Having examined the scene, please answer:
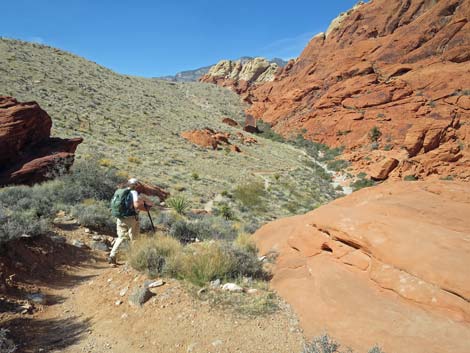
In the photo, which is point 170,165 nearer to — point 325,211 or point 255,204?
point 255,204

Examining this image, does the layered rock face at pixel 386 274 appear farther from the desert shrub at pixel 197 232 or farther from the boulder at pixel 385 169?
the boulder at pixel 385 169

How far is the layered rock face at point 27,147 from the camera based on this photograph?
33.5 feet

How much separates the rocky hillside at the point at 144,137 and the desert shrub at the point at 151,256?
9.54m

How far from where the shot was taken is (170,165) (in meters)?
20.6

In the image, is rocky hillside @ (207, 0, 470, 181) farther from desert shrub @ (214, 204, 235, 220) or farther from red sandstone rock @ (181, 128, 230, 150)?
desert shrub @ (214, 204, 235, 220)

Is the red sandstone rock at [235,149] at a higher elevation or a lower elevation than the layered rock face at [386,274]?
higher

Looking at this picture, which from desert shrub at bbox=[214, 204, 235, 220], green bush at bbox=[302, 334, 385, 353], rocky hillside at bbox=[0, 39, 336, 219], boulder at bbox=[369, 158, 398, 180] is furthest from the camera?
boulder at bbox=[369, 158, 398, 180]

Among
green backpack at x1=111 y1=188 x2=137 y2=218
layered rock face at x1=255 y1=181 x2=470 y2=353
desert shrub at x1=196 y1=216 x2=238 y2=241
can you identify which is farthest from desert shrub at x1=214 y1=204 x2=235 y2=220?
layered rock face at x1=255 y1=181 x2=470 y2=353

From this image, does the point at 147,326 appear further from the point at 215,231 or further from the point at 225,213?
the point at 225,213

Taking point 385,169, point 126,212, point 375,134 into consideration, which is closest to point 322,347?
point 126,212

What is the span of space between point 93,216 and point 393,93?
40458 millimetres

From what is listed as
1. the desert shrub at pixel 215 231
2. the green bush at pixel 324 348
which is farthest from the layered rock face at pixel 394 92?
the green bush at pixel 324 348

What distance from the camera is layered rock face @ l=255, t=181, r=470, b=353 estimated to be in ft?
10.5

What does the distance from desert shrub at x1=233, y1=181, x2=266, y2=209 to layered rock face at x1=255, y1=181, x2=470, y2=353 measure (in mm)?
10883
